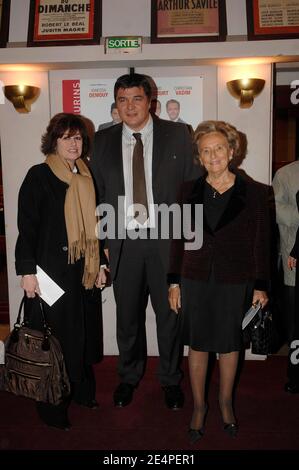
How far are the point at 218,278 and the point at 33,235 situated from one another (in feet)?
3.04

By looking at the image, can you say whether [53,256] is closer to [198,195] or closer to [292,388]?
[198,195]

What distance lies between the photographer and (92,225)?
220 cm

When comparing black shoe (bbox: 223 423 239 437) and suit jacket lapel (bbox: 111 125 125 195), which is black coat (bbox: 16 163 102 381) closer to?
suit jacket lapel (bbox: 111 125 125 195)

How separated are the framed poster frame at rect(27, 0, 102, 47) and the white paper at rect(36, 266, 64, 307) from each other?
64.2 inches

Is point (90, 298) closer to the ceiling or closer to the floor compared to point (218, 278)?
closer to the floor

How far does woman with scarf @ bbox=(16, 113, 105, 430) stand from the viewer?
2.04 meters

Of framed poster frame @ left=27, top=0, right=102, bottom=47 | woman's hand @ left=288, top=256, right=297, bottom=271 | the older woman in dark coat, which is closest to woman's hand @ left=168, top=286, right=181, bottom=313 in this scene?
the older woman in dark coat

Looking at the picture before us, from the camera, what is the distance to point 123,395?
2.46 m

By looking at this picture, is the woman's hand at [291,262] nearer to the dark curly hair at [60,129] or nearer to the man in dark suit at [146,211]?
the man in dark suit at [146,211]

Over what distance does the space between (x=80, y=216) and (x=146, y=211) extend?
1.40 feet

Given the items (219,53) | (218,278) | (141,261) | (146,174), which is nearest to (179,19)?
(219,53)

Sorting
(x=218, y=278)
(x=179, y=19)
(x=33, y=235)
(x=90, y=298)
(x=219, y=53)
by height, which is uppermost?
(x=179, y=19)

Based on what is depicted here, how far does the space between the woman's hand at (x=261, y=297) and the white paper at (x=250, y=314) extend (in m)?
0.02

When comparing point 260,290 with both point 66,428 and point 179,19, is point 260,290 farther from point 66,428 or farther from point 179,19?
point 179,19
